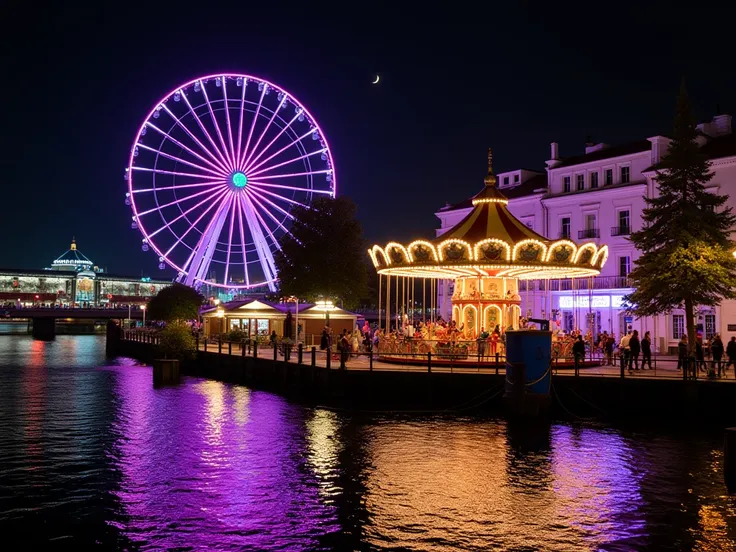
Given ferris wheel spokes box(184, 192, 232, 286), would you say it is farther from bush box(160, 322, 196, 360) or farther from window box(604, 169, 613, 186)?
window box(604, 169, 613, 186)

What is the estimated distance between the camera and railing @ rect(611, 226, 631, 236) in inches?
2140

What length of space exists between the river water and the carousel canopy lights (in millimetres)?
8967

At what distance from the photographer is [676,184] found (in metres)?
37.8

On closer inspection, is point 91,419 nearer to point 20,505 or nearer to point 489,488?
point 20,505

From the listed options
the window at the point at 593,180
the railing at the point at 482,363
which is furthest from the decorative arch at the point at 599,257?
the window at the point at 593,180

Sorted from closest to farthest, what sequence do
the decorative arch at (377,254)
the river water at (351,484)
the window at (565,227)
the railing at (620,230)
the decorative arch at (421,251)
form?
the river water at (351,484) < the decorative arch at (421,251) < the decorative arch at (377,254) < the railing at (620,230) < the window at (565,227)

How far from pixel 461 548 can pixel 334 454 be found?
8284 millimetres

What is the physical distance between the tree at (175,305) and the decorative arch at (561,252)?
217 ft

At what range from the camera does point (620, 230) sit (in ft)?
180

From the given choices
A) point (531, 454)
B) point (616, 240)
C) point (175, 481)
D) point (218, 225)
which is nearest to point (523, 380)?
point (531, 454)

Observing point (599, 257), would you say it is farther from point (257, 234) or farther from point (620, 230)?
point (257, 234)

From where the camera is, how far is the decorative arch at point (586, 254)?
117 ft

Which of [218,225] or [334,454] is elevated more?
[218,225]

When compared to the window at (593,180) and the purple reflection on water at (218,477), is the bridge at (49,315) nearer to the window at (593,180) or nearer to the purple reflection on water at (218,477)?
the window at (593,180)
